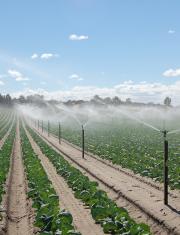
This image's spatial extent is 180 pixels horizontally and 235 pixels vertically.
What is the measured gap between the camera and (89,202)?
11.0m

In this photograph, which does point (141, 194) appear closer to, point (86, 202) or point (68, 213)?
point (86, 202)

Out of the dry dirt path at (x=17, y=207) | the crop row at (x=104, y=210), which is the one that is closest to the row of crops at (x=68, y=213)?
the crop row at (x=104, y=210)

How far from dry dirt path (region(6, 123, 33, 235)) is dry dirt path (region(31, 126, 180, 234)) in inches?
113

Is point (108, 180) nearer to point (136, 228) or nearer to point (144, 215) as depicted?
point (144, 215)

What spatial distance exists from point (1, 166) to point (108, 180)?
5.82 metres

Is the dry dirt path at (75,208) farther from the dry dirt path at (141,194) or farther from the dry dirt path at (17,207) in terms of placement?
the dry dirt path at (141,194)

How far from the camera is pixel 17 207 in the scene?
1141 centimetres

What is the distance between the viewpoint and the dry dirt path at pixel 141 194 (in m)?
9.39

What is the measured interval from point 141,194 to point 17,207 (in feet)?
12.2

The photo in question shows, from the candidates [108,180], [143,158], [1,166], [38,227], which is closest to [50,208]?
[38,227]

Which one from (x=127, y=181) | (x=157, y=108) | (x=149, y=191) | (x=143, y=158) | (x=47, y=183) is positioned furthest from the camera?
(x=157, y=108)

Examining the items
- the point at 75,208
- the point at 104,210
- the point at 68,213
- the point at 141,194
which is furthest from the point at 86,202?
the point at 68,213

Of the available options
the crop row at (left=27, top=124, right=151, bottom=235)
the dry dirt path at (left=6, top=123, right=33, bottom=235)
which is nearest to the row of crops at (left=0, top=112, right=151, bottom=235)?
the crop row at (left=27, top=124, right=151, bottom=235)

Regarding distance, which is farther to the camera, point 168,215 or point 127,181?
point 127,181
